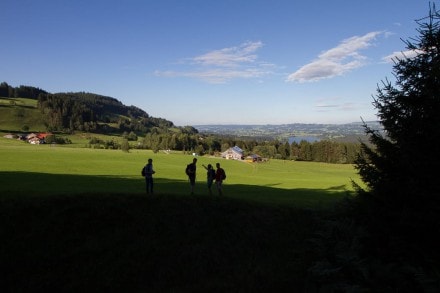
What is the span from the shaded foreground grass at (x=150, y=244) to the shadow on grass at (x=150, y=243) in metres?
0.04

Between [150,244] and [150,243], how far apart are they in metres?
0.08

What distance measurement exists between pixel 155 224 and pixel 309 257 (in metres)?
7.69

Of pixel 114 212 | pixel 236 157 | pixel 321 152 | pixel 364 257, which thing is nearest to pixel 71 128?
pixel 236 157

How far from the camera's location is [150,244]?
1568cm

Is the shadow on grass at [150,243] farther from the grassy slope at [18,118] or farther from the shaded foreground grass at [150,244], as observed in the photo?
the grassy slope at [18,118]

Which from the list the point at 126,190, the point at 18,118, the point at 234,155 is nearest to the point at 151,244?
the point at 126,190

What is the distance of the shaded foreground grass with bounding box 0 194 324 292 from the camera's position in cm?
1324

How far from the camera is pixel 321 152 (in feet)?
433

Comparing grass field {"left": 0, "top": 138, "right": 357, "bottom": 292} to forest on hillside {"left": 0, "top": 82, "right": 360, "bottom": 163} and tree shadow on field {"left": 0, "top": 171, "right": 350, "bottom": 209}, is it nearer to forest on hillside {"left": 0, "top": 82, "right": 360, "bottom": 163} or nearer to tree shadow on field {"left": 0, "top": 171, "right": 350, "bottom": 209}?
tree shadow on field {"left": 0, "top": 171, "right": 350, "bottom": 209}

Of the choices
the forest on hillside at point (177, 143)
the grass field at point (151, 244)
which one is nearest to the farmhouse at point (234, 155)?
the forest on hillside at point (177, 143)

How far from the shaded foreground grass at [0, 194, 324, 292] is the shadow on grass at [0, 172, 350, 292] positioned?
42 mm

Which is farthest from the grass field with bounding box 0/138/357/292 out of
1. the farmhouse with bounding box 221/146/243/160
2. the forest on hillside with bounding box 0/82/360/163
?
the farmhouse with bounding box 221/146/243/160

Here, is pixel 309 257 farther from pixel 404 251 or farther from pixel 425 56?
pixel 425 56

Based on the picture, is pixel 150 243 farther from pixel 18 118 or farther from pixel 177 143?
pixel 18 118
